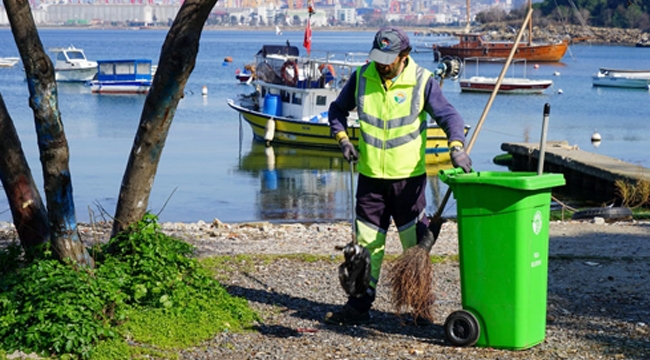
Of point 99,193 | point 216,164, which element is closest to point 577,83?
point 216,164

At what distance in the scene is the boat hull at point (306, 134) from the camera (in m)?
26.5

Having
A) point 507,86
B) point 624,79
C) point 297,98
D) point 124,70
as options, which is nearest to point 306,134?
point 297,98

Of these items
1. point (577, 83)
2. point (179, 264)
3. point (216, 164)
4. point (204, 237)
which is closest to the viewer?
point (179, 264)

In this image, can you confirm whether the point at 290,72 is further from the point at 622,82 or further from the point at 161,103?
the point at 622,82

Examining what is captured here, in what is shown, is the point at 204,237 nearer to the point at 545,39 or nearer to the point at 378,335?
the point at 378,335

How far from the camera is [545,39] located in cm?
11350

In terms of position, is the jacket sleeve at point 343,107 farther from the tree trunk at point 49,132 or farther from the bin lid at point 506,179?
the tree trunk at point 49,132

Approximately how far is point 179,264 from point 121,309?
0.78m

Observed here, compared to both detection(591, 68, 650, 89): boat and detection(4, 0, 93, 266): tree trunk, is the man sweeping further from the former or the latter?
detection(591, 68, 650, 89): boat

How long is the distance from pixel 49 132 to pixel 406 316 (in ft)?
8.49

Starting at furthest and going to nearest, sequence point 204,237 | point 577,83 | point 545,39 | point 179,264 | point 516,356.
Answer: point 545,39, point 577,83, point 204,237, point 179,264, point 516,356

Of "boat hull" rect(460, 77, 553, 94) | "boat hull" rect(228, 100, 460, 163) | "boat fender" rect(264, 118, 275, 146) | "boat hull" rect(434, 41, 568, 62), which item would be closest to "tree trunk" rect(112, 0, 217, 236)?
"boat hull" rect(228, 100, 460, 163)

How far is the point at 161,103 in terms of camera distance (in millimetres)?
6441

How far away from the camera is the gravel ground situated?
225 inches
